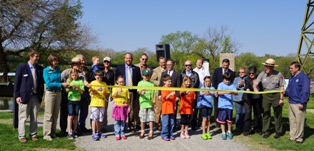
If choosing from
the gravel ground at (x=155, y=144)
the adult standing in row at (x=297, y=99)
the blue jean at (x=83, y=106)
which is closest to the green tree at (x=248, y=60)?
the adult standing in row at (x=297, y=99)

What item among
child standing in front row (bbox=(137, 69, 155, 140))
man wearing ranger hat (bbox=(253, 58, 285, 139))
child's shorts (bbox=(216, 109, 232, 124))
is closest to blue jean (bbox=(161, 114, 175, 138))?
child standing in front row (bbox=(137, 69, 155, 140))

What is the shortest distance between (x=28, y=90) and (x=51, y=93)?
1.52 ft

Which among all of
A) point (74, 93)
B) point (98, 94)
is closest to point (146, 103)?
point (98, 94)

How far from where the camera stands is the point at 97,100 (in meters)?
6.99

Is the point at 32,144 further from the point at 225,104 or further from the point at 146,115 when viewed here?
the point at 225,104

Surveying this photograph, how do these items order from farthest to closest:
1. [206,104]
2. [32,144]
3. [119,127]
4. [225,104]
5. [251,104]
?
1. [251,104]
2. [206,104]
3. [225,104]
4. [119,127]
5. [32,144]

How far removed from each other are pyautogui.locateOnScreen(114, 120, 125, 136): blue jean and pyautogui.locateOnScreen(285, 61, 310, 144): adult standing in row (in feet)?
12.5

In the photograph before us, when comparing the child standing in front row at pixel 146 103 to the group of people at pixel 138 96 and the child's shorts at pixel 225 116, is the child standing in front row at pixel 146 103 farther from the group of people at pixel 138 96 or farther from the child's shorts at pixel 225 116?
the child's shorts at pixel 225 116

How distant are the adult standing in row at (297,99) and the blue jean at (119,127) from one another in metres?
3.80

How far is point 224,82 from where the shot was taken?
7.56 metres

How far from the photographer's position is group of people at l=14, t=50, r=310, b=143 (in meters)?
6.62

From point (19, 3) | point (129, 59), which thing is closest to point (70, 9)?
point (19, 3)

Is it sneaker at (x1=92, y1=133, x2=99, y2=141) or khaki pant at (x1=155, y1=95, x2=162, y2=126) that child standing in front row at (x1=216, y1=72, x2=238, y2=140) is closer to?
khaki pant at (x1=155, y1=95, x2=162, y2=126)

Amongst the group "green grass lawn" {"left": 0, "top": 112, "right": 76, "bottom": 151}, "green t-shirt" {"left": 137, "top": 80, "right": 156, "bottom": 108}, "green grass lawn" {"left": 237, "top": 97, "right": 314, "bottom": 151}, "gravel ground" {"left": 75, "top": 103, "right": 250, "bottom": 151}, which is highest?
"green t-shirt" {"left": 137, "top": 80, "right": 156, "bottom": 108}
